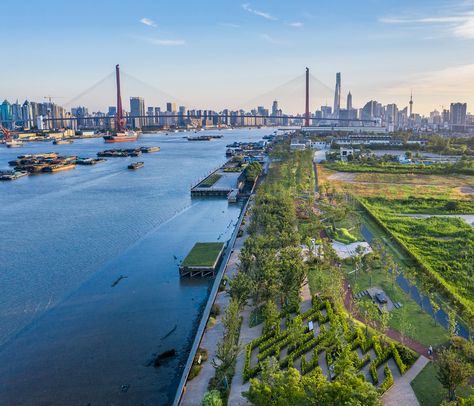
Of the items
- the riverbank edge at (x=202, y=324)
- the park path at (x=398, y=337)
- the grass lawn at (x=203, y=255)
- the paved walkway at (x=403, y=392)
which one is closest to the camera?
the paved walkway at (x=403, y=392)

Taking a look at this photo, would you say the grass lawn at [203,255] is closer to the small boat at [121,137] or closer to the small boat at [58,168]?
the small boat at [58,168]

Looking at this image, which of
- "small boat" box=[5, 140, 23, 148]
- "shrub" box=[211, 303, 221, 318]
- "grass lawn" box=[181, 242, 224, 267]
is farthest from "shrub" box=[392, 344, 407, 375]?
"small boat" box=[5, 140, 23, 148]

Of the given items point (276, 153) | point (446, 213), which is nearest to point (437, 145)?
point (276, 153)

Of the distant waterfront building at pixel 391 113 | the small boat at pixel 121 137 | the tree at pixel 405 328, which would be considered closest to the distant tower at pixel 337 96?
the distant waterfront building at pixel 391 113

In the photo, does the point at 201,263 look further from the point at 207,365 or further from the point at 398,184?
the point at 398,184

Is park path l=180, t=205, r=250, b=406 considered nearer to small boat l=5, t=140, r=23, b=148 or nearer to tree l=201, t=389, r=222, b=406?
tree l=201, t=389, r=222, b=406
